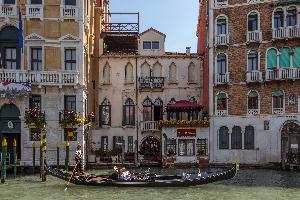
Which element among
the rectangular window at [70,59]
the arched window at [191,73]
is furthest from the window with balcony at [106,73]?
the rectangular window at [70,59]

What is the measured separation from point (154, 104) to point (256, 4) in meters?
10.4

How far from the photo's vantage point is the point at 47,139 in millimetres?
32250

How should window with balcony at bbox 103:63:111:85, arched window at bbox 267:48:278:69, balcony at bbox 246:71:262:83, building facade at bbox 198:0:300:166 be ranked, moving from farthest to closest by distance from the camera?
window with balcony at bbox 103:63:111:85 → balcony at bbox 246:71:262:83 → arched window at bbox 267:48:278:69 → building facade at bbox 198:0:300:166

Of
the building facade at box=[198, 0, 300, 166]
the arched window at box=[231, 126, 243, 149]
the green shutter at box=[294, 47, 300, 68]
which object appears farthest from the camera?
the arched window at box=[231, 126, 243, 149]

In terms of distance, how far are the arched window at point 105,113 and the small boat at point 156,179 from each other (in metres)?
14.1

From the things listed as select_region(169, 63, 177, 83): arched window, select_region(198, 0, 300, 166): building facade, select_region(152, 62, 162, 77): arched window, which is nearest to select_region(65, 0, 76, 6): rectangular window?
select_region(152, 62, 162, 77): arched window

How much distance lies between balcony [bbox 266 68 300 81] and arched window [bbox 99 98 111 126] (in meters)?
12.0

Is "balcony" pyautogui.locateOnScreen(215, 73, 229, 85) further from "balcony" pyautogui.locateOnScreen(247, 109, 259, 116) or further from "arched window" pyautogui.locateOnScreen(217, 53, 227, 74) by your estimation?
"balcony" pyautogui.locateOnScreen(247, 109, 259, 116)

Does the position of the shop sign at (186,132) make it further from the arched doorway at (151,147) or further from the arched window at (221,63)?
the arched window at (221,63)

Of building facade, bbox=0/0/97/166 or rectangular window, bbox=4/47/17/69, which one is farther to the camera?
rectangular window, bbox=4/47/17/69

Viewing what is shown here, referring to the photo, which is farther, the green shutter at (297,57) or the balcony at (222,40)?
the balcony at (222,40)

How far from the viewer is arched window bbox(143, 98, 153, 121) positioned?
39812mm

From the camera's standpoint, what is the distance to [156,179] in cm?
2522

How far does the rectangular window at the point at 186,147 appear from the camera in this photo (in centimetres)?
3569
